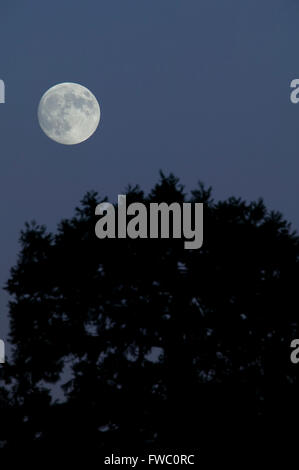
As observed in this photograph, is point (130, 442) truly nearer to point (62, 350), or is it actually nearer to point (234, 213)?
point (62, 350)

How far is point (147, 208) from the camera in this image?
27703mm

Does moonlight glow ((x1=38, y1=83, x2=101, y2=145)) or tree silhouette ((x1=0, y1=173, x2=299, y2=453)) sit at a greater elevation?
moonlight glow ((x1=38, y1=83, x2=101, y2=145))

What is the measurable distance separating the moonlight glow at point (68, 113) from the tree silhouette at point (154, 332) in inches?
604

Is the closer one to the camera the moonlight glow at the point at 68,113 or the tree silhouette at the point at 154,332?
the tree silhouette at the point at 154,332

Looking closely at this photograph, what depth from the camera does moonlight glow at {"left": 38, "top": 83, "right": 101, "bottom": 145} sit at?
139 ft

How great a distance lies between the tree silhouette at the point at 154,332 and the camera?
2245 cm

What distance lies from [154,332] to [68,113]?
22.2m

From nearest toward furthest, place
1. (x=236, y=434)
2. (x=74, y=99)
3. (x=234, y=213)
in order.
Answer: (x=236, y=434) < (x=234, y=213) < (x=74, y=99)

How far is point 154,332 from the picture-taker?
81.5 feet

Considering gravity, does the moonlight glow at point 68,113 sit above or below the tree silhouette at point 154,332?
above

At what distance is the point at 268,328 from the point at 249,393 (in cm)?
321

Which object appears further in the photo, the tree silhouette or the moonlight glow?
the moonlight glow

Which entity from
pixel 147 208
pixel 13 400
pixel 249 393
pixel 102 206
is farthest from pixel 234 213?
pixel 13 400

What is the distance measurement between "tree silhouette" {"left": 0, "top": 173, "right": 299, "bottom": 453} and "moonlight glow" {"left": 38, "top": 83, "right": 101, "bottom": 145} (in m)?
15.3
